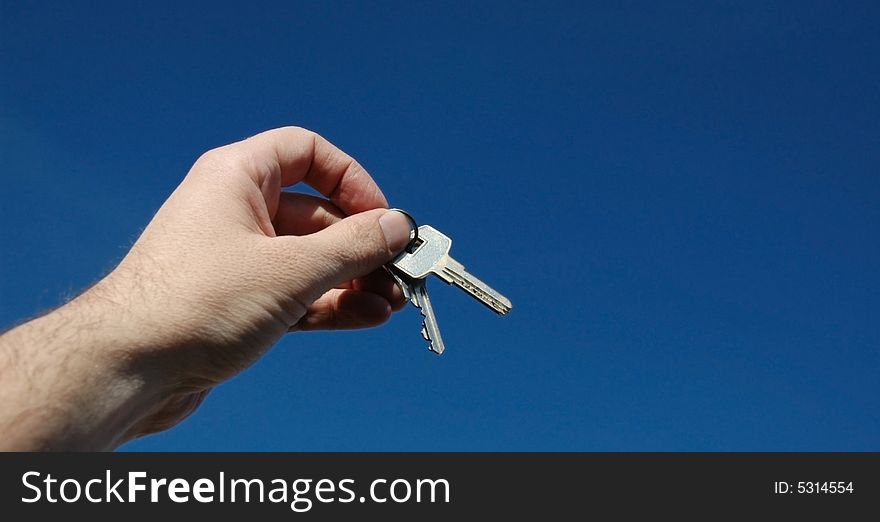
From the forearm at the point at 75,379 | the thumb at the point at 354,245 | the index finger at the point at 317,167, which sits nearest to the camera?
the forearm at the point at 75,379

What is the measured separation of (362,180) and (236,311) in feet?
6.41

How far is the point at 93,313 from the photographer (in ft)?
11.6

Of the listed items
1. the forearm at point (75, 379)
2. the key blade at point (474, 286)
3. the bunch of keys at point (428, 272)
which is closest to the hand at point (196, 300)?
the forearm at point (75, 379)

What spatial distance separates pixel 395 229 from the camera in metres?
5.10

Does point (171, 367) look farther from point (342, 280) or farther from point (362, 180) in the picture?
point (362, 180)

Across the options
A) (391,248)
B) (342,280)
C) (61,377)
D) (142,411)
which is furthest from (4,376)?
(391,248)

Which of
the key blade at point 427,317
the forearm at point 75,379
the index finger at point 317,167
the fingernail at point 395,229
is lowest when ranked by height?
the forearm at point 75,379

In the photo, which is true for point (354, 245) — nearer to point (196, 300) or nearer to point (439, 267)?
point (439, 267)

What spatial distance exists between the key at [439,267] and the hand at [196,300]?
17 centimetres

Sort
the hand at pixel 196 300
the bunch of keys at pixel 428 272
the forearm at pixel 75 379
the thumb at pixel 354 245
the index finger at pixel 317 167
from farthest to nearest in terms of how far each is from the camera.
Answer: the bunch of keys at pixel 428 272, the index finger at pixel 317 167, the thumb at pixel 354 245, the hand at pixel 196 300, the forearm at pixel 75 379

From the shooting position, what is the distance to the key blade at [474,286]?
536 centimetres

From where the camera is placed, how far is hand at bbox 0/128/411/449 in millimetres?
3293

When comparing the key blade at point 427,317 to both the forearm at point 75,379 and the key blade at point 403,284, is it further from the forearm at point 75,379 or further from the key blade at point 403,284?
the forearm at point 75,379

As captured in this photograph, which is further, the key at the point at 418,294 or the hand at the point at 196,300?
the key at the point at 418,294
